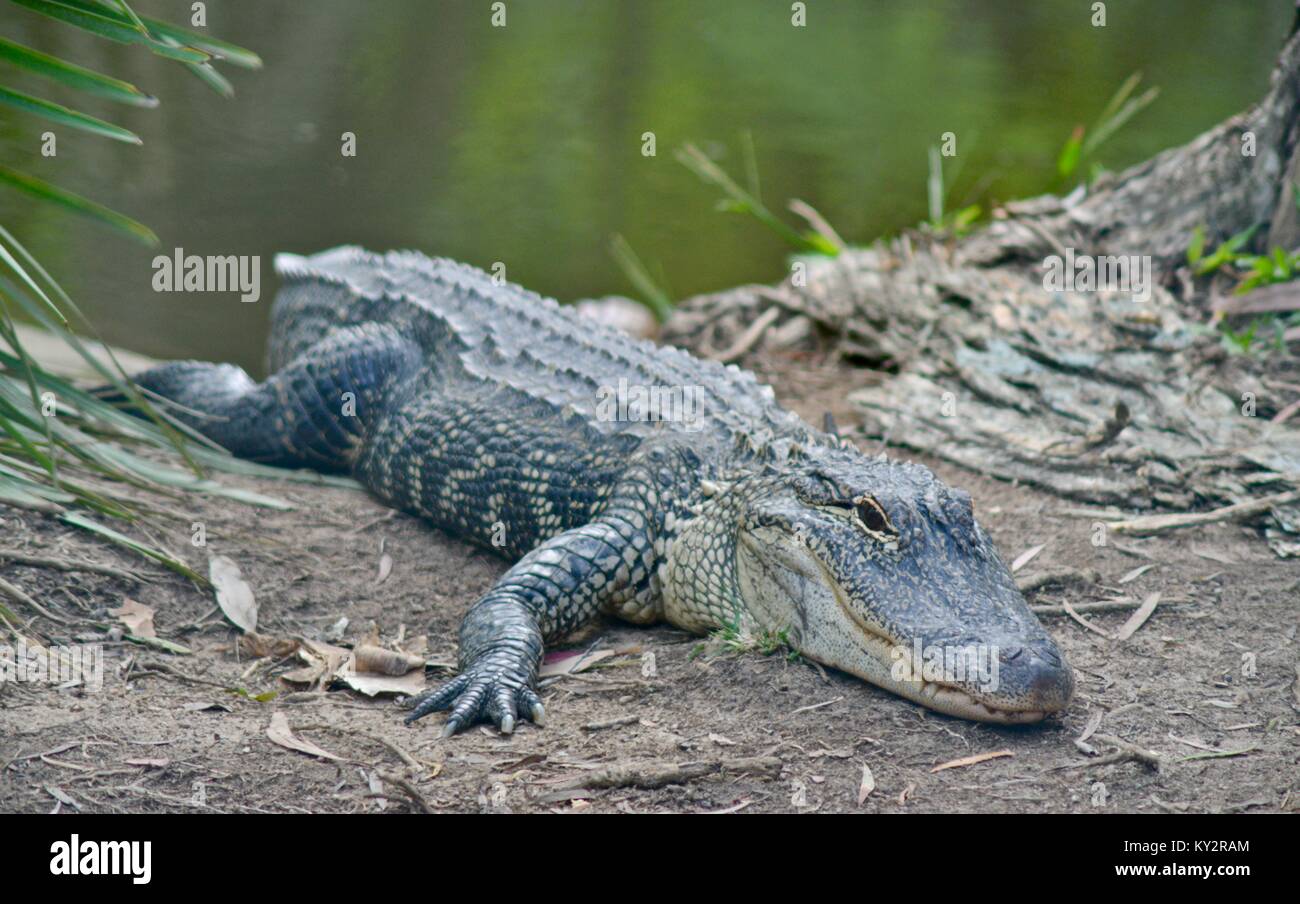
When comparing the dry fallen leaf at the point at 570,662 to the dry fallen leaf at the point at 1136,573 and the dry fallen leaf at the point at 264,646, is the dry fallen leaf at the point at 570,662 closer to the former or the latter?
the dry fallen leaf at the point at 264,646

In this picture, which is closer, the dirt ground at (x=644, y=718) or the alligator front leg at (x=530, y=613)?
the dirt ground at (x=644, y=718)

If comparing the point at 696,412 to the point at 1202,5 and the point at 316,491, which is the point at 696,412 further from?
the point at 1202,5

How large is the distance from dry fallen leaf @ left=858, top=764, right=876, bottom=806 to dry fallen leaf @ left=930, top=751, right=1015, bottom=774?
16 cm

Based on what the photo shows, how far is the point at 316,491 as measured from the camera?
17.1ft

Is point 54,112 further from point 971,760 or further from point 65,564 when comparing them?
point 971,760

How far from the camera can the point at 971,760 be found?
300cm

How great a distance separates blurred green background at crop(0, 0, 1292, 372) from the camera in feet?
32.0

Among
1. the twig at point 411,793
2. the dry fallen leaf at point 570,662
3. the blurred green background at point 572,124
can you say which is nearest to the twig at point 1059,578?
the dry fallen leaf at point 570,662

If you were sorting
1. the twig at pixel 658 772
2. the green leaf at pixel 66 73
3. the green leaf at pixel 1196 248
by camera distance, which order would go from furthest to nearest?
the green leaf at pixel 1196 248 → the green leaf at pixel 66 73 → the twig at pixel 658 772

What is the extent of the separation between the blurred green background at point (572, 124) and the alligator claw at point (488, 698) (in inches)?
221

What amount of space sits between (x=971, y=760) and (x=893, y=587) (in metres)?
0.55

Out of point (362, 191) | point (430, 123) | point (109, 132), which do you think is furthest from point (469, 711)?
point (430, 123)

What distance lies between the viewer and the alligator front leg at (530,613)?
11.3ft

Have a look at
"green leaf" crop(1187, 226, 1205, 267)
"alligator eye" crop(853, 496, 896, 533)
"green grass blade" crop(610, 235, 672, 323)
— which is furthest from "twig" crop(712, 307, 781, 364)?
"alligator eye" crop(853, 496, 896, 533)
